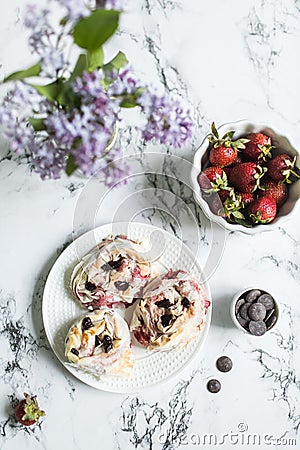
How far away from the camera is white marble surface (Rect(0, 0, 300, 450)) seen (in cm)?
164

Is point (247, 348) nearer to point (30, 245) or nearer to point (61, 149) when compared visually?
point (30, 245)

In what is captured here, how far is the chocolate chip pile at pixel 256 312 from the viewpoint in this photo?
5.24ft

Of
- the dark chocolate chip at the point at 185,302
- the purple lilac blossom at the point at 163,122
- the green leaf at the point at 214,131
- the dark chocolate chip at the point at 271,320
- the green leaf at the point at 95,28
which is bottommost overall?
the dark chocolate chip at the point at 271,320

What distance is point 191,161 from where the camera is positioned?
5.54ft

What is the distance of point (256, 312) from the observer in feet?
5.24

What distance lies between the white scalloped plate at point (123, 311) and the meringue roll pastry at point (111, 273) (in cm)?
3

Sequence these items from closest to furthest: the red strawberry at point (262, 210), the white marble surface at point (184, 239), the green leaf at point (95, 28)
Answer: the green leaf at point (95, 28) → the red strawberry at point (262, 210) → the white marble surface at point (184, 239)

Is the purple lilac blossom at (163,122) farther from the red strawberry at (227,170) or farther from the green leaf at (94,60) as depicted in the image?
the red strawberry at (227,170)

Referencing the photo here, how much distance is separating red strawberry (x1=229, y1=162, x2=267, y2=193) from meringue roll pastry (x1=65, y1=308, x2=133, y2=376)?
1.33ft

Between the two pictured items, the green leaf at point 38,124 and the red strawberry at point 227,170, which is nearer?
the green leaf at point 38,124

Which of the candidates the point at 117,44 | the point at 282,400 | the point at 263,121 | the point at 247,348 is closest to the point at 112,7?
the point at 117,44

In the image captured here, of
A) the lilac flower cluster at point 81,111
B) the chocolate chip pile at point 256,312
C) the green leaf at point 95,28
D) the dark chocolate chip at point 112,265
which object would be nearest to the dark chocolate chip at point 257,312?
the chocolate chip pile at point 256,312

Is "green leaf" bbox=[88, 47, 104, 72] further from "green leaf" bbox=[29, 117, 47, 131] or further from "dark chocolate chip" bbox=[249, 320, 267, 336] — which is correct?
"dark chocolate chip" bbox=[249, 320, 267, 336]

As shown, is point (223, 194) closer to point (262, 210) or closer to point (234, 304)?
point (262, 210)
